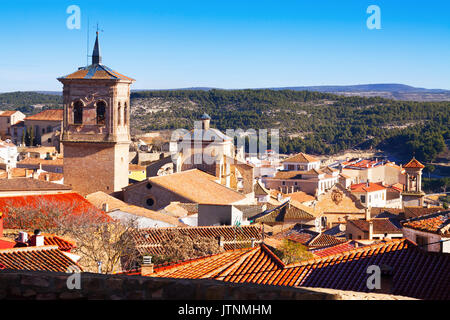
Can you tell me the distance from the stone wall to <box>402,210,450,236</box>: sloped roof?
7.90 m

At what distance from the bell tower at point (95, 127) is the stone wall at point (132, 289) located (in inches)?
984

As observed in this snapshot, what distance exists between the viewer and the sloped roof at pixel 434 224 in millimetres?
12633

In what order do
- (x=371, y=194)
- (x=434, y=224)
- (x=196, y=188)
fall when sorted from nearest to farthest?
(x=434, y=224), (x=196, y=188), (x=371, y=194)

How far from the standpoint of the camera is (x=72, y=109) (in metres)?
30.7

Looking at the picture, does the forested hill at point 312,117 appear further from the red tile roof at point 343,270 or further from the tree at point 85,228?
the red tile roof at point 343,270

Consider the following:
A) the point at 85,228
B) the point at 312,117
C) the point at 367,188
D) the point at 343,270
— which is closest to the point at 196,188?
the point at 85,228

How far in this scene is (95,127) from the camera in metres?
30.7

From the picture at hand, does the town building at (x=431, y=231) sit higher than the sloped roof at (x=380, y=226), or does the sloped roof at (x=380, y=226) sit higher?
the town building at (x=431, y=231)

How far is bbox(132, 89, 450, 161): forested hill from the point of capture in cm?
9489

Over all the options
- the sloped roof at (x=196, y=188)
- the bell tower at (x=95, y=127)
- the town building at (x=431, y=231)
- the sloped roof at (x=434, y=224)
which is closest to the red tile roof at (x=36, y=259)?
the town building at (x=431, y=231)

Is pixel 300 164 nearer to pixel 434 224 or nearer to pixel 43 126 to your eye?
pixel 43 126

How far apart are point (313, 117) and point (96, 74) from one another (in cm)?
9892
